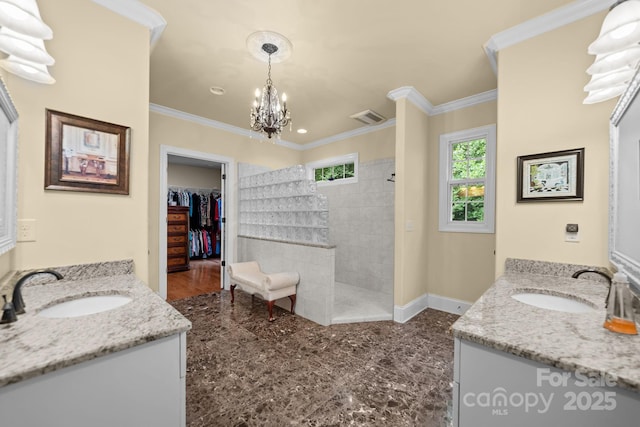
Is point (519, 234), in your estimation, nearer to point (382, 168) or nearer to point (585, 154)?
point (585, 154)

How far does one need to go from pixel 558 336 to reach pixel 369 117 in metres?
3.30

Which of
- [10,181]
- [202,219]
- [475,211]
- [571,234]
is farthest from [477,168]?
[202,219]

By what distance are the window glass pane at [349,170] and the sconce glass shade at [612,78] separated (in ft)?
10.9

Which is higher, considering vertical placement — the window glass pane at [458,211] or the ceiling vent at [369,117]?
the ceiling vent at [369,117]

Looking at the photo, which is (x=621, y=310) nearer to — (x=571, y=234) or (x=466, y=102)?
(x=571, y=234)

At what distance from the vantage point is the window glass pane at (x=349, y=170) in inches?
177

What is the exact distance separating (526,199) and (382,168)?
2.22m

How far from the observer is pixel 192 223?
680 centimetres

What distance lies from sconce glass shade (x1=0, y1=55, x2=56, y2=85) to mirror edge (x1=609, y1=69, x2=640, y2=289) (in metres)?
2.68

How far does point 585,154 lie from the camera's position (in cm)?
173

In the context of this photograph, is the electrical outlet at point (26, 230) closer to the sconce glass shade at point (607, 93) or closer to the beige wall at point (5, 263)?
the beige wall at point (5, 263)

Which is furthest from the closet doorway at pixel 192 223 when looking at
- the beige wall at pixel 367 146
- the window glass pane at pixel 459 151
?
the window glass pane at pixel 459 151

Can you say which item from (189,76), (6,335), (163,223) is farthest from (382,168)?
(6,335)

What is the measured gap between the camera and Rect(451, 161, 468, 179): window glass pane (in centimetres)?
322
